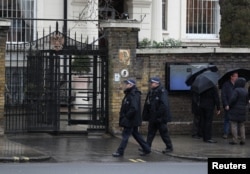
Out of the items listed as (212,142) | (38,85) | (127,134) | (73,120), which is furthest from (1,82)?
(212,142)

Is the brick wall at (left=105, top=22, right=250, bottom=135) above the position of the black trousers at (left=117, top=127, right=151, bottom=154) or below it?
above

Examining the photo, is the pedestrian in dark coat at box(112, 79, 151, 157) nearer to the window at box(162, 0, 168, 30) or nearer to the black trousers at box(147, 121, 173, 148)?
the black trousers at box(147, 121, 173, 148)

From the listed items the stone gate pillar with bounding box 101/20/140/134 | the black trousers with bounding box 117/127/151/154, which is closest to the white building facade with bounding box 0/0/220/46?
the stone gate pillar with bounding box 101/20/140/134

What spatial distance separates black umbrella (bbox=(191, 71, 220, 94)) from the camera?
16109 mm

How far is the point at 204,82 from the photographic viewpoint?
53.0 feet

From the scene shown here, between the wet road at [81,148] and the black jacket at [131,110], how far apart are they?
0.76 m

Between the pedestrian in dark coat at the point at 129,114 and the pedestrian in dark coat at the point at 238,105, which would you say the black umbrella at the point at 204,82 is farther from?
the pedestrian in dark coat at the point at 129,114

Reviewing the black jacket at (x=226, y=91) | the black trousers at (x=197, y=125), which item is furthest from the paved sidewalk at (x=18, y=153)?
the black jacket at (x=226, y=91)

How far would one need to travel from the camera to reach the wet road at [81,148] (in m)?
13.1

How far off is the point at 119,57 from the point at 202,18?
10898 mm

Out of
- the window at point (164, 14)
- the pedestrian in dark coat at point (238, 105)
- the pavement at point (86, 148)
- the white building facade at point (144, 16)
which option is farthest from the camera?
the window at point (164, 14)

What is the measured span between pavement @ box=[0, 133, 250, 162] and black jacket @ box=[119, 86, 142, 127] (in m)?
0.86

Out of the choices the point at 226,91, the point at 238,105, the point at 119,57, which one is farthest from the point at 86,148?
the point at 226,91

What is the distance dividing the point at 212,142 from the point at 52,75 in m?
4.60
